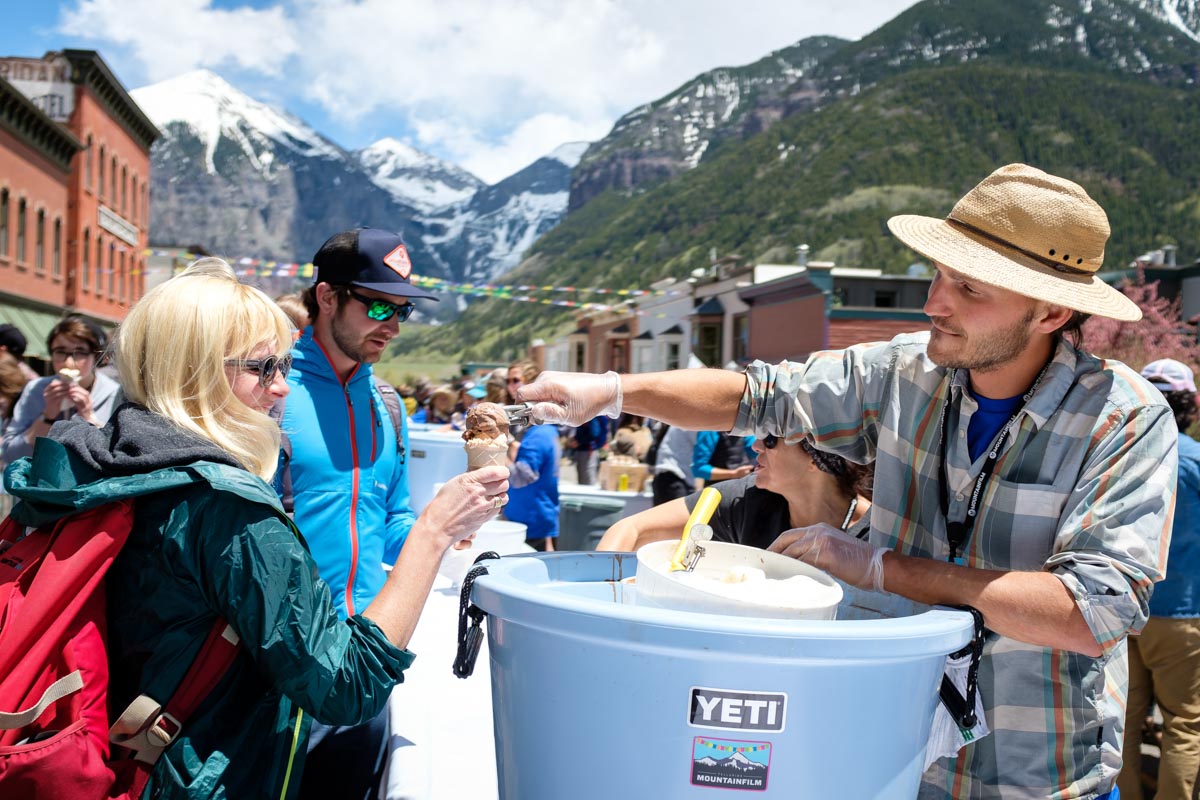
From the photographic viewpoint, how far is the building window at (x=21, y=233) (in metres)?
26.6

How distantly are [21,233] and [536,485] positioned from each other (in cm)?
2694

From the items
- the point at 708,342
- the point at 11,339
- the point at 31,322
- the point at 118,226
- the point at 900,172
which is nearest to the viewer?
the point at 11,339

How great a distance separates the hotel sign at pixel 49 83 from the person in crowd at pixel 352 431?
34.2 metres

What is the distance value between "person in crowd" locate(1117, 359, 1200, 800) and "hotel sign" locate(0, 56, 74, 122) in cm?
3542

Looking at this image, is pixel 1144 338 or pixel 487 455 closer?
pixel 487 455

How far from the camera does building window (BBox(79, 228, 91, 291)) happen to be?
1245 inches

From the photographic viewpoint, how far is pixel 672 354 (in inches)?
1666

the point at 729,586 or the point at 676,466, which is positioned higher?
the point at 729,586

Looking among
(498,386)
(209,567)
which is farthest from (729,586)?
(498,386)

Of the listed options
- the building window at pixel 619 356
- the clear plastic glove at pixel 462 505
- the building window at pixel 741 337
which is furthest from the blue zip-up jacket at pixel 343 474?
the building window at pixel 619 356

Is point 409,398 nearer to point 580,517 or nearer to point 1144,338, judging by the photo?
point 580,517

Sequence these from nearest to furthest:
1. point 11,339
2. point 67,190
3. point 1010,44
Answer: point 11,339 → point 67,190 → point 1010,44

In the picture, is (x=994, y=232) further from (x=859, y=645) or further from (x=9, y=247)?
(x=9, y=247)

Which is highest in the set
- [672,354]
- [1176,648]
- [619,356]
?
[619,356]
